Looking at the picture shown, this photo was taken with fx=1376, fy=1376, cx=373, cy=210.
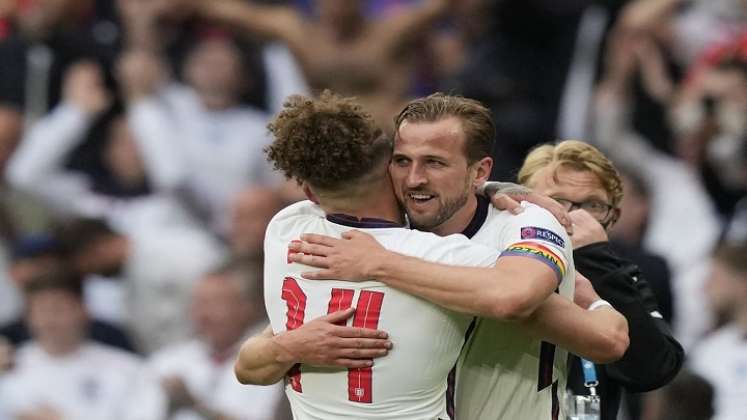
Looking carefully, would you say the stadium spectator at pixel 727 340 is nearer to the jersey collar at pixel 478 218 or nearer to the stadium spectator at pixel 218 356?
the stadium spectator at pixel 218 356

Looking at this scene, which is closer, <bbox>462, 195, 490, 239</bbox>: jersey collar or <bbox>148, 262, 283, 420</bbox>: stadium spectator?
<bbox>462, 195, 490, 239</bbox>: jersey collar

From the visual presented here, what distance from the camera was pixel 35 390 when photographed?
7738mm

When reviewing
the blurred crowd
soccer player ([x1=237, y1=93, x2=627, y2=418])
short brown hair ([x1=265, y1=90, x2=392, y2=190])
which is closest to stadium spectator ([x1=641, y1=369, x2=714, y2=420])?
the blurred crowd

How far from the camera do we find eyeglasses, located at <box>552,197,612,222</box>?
4230 millimetres

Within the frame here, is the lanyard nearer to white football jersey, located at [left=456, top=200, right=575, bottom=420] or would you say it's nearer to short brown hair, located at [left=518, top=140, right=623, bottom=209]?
white football jersey, located at [left=456, top=200, right=575, bottom=420]

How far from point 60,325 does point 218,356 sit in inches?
38.3

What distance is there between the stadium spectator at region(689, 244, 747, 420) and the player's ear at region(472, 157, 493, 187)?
10.0 ft

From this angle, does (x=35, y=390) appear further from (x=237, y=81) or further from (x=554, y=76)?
(x=554, y=76)

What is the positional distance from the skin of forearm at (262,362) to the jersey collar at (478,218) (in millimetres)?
622

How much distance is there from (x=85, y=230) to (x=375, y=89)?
1.96 m

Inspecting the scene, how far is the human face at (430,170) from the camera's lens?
372 centimetres

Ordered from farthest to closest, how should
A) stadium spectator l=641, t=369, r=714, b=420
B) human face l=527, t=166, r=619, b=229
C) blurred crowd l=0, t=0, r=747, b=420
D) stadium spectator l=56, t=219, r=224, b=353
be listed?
stadium spectator l=56, t=219, r=224, b=353 → blurred crowd l=0, t=0, r=747, b=420 → stadium spectator l=641, t=369, r=714, b=420 → human face l=527, t=166, r=619, b=229

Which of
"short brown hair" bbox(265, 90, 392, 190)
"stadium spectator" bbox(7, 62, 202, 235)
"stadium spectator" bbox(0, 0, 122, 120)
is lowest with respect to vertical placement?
"short brown hair" bbox(265, 90, 392, 190)

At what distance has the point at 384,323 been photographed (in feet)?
11.7
